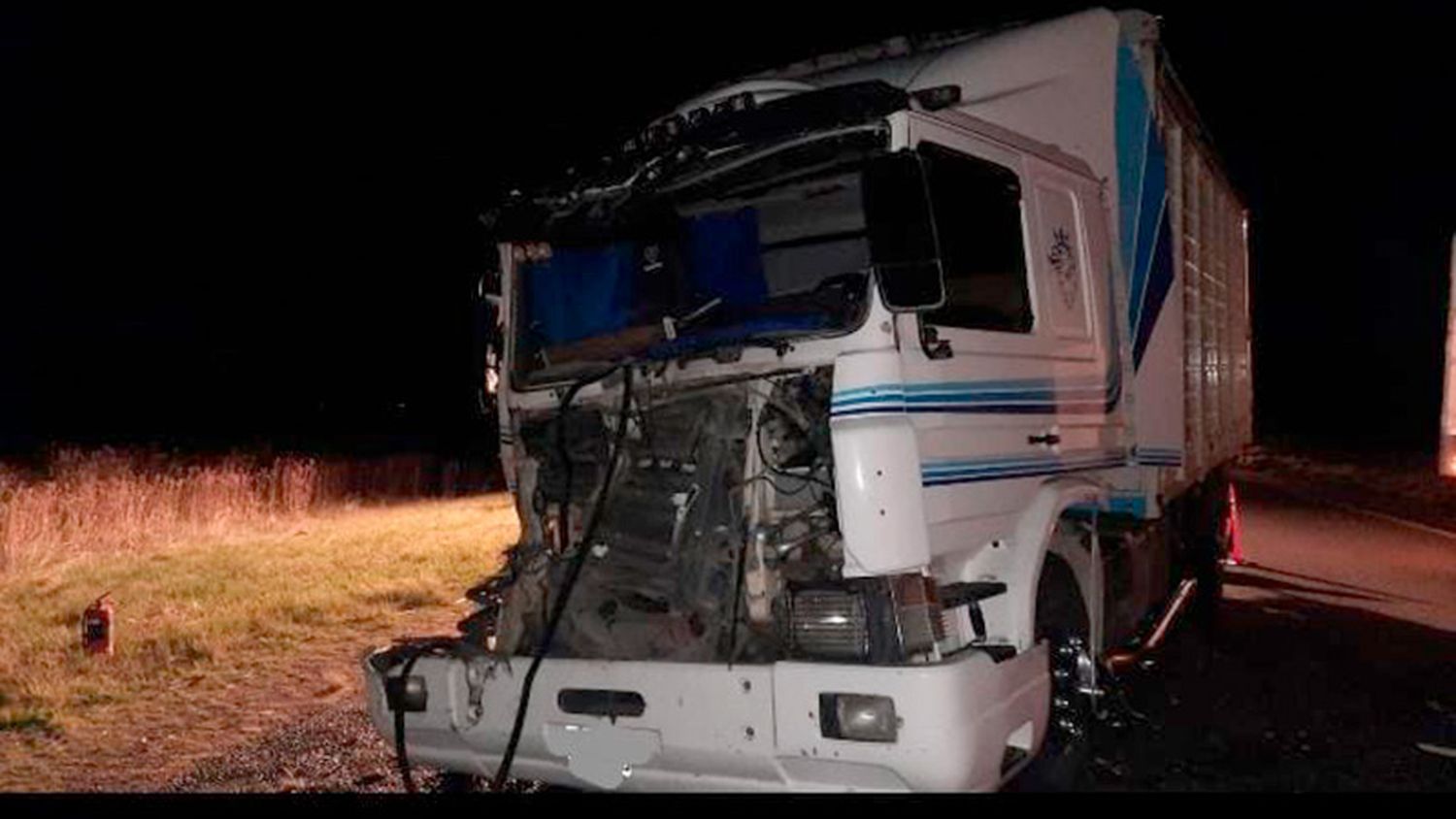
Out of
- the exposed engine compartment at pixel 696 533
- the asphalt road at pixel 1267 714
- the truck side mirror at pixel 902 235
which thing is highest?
the truck side mirror at pixel 902 235

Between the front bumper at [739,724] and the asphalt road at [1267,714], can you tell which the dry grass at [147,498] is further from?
the front bumper at [739,724]

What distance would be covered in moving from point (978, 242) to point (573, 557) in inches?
79.0

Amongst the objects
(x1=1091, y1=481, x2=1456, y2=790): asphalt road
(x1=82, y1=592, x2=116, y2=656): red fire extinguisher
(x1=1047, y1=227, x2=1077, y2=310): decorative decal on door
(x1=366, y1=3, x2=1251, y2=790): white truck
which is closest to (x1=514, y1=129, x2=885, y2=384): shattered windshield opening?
(x1=366, y1=3, x2=1251, y2=790): white truck

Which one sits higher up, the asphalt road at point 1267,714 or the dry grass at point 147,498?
the dry grass at point 147,498

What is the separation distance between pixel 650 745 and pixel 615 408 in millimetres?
1342

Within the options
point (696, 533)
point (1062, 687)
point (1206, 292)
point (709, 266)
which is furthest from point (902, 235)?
point (1206, 292)

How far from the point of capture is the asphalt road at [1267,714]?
206 inches

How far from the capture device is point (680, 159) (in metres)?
4.56

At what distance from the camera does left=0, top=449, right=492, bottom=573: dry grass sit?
1120 centimetres

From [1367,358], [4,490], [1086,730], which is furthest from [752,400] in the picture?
[1367,358]

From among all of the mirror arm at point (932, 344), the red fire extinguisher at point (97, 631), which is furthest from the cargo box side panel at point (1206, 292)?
the red fire extinguisher at point (97, 631)

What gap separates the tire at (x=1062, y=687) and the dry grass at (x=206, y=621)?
432 centimetres

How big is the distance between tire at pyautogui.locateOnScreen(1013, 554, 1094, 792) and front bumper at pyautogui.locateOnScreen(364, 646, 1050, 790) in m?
0.44

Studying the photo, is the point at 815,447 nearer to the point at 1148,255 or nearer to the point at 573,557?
the point at 573,557
